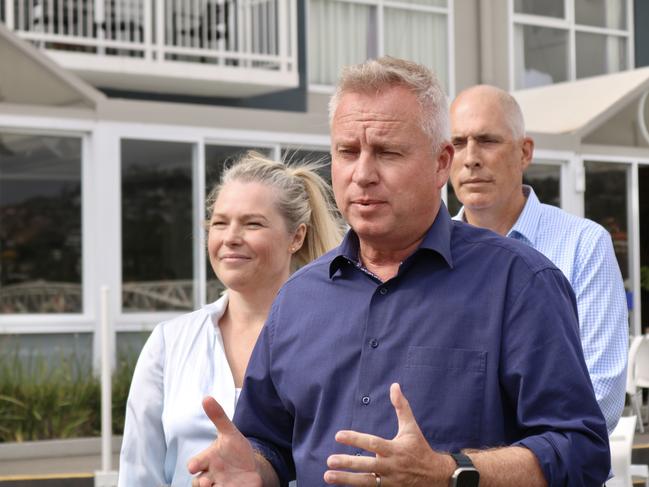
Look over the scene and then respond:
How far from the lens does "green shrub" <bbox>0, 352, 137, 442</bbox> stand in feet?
43.3

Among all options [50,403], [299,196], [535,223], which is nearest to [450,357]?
[535,223]

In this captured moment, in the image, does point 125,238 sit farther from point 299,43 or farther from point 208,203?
point 208,203

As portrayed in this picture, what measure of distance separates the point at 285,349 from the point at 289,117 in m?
13.0

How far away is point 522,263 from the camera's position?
10.6 ft

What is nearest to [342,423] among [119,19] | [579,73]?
[119,19]

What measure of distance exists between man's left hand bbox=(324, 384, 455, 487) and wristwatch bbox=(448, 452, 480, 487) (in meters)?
0.03

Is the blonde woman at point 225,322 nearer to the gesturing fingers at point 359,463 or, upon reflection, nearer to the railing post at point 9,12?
the gesturing fingers at point 359,463

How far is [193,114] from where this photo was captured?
15734 mm

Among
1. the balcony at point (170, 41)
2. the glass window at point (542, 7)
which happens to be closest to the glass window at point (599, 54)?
the glass window at point (542, 7)

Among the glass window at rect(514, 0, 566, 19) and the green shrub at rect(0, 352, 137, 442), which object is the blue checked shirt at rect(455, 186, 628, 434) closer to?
the green shrub at rect(0, 352, 137, 442)

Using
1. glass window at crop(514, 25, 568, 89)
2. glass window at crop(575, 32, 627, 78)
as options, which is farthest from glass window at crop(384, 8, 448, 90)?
glass window at crop(575, 32, 627, 78)

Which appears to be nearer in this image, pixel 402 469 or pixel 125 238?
pixel 402 469

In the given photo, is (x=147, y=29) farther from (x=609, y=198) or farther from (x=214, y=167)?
(x=609, y=198)

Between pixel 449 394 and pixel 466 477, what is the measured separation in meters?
0.24
